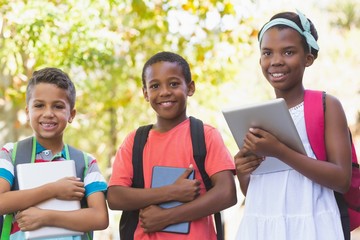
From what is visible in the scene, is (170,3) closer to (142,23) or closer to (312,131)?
(142,23)

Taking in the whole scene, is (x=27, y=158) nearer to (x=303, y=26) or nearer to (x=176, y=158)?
(x=176, y=158)

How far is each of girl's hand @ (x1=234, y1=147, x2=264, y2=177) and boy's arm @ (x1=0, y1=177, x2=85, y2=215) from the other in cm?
77

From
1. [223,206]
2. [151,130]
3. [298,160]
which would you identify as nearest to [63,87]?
[151,130]

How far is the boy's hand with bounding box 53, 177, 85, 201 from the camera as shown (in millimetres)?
3152

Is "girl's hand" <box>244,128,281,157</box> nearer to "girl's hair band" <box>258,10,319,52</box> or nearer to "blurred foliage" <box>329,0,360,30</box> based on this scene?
"girl's hair band" <box>258,10,319,52</box>

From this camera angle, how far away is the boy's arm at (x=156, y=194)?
321 cm

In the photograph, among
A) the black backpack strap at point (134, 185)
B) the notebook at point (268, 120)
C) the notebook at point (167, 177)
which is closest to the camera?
the notebook at point (268, 120)

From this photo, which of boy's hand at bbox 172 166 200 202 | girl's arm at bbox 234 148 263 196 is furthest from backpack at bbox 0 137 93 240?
girl's arm at bbox 234 148 263 196

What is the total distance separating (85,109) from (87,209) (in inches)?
277

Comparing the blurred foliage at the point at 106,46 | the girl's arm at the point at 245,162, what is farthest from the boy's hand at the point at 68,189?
the blurred foliage at the point at 106,46

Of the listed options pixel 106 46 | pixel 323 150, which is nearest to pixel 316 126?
pixel 323 150

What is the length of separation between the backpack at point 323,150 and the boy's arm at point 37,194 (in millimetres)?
1128

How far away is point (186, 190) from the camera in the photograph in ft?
10.5

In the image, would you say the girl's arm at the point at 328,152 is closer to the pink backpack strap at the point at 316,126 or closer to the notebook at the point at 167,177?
the pink backpack strap at the point at 316,126
